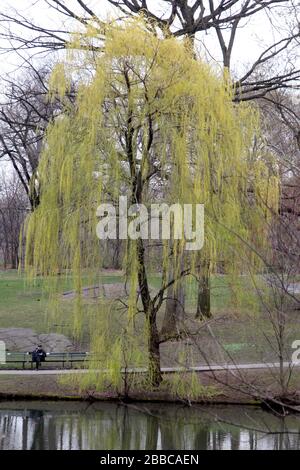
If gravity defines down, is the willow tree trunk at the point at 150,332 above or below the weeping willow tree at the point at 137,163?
below

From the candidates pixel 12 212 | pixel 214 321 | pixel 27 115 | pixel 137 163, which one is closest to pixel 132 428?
pixel 214 321

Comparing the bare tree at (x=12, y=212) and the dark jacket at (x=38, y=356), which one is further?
the bare tree at (x=12, y=212)

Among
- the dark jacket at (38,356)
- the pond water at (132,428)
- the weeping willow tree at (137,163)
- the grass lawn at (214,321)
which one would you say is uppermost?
the weeping willow tree at (137,163)

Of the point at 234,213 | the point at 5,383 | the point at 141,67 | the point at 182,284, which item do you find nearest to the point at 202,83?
the point at 141,67

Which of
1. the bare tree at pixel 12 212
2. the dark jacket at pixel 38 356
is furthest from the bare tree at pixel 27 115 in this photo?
the bare tree at pixel 12 212

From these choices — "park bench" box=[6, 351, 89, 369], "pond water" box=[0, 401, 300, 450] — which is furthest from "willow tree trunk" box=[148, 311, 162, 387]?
"park bench" box=[6, 351, 89, 369]

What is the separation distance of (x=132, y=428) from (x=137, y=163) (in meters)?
5.45

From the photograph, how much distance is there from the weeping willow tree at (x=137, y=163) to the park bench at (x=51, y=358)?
4217mm

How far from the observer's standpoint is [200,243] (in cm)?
1286

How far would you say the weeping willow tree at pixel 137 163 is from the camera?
1310 centimetres

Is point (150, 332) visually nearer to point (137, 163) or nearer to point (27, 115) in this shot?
point (137, 163)

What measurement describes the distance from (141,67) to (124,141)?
1.59 m

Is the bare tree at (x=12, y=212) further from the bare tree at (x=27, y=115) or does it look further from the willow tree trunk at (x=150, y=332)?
the willow tree trunk at (x=150, y=332)

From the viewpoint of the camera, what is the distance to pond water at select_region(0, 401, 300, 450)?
35.5 ft
